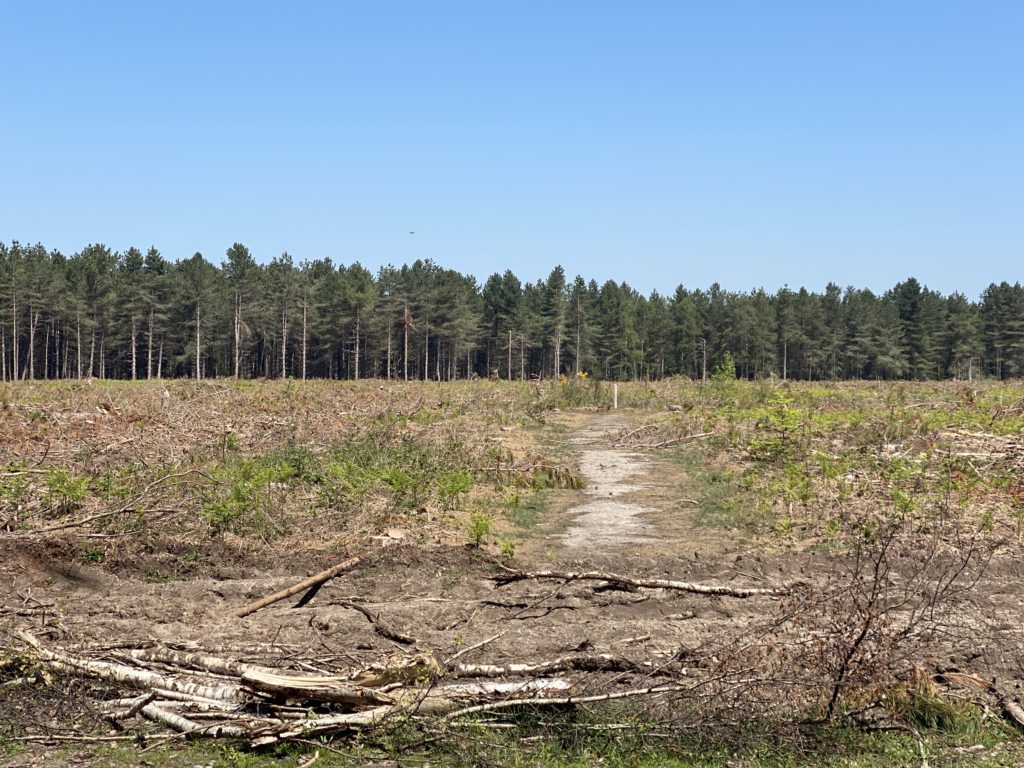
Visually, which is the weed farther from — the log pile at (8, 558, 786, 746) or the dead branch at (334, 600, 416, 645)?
the dead branch at (334, 600, 416, 645)

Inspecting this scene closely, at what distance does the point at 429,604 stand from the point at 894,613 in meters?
4.40

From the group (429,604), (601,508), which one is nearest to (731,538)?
(601,508)

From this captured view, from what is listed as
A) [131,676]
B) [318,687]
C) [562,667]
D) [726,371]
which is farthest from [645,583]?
[726,371]

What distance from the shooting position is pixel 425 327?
83125mm

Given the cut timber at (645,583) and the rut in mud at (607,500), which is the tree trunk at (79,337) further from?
the cut timber at (645,583)

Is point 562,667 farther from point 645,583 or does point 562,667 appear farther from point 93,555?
point 93,555

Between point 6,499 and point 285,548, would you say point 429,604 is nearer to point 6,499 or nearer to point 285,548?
point 285,548

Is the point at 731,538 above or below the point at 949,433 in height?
below

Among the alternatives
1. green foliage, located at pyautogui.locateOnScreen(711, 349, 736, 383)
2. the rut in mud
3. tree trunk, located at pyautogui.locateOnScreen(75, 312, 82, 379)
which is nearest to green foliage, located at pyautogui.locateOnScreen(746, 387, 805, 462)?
the rut in mud

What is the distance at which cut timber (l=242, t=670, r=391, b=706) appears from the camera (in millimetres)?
5527

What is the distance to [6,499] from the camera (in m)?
11.9

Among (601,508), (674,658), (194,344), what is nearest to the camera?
(674,658)

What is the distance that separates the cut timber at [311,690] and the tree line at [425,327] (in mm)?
70099

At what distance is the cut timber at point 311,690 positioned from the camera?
5527 millimetres
